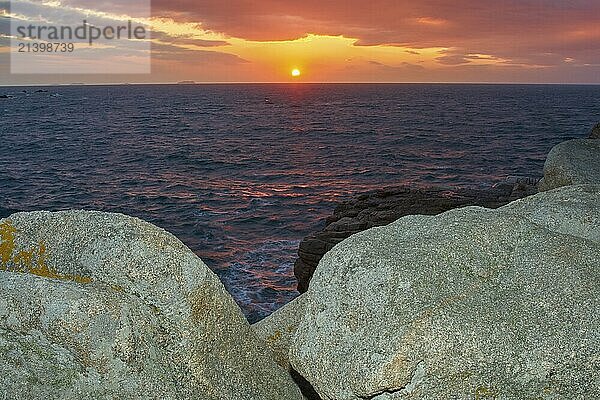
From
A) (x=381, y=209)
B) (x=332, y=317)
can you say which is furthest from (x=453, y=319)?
(x=381, y=209)

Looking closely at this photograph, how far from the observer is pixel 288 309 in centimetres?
960

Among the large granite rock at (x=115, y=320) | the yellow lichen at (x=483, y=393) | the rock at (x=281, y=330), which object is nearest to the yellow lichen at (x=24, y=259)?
the large granite rock at (x=115, y=320)

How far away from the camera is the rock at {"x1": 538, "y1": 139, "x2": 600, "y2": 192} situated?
46.1ft

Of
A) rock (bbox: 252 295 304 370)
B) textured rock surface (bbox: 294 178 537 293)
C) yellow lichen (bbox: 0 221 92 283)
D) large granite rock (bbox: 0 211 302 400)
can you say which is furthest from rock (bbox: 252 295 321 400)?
textured rock surface (bbox: 294 178 537 293)

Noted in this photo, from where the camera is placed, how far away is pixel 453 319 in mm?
5648

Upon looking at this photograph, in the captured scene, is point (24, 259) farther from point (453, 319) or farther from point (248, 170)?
point (248, 170)

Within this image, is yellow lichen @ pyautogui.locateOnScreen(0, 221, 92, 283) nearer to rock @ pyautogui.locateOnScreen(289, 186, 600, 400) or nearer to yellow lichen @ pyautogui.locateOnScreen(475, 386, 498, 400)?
rock @ pyautogui.locateOnScreen(289, 186, 600, 400)

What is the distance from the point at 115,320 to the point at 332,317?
237cm

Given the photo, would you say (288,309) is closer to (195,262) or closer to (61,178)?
(195,262)

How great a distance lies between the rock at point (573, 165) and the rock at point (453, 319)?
7997mm

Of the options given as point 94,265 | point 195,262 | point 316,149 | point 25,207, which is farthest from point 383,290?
point 316,149

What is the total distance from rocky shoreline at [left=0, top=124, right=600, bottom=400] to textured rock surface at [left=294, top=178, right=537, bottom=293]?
13340 millimetres

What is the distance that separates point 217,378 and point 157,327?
1039mm

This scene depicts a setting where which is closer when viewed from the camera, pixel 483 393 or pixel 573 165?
pixel 483 393
